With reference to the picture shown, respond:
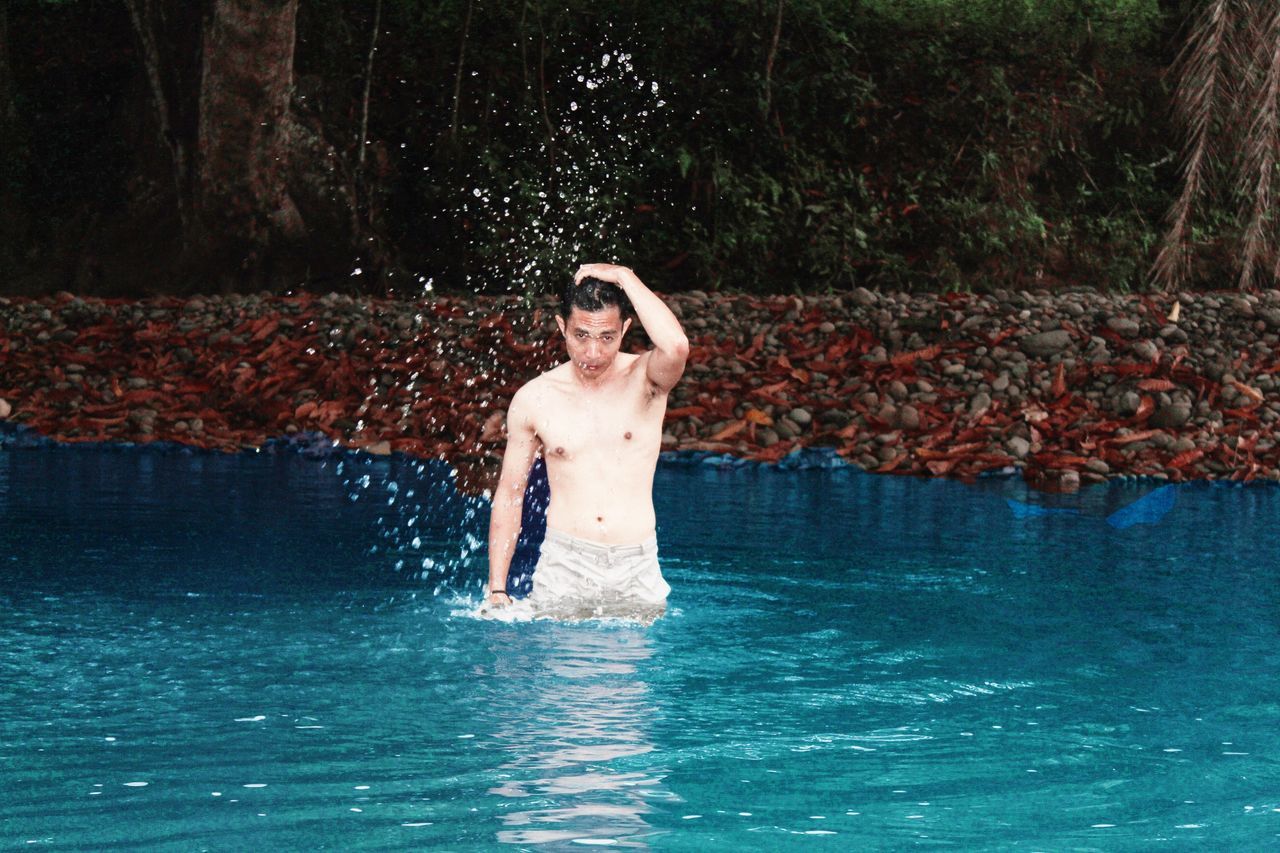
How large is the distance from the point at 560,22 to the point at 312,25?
258 centimetres

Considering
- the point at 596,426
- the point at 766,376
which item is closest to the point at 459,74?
the point at 766,376

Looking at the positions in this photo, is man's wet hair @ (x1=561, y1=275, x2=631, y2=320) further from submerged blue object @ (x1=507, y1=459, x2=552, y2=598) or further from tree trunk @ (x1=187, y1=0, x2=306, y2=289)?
tree trunk @ (x1=187, y1=0, x2=306, y2=289)

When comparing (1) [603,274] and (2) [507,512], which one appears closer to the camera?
(1) [603,274]

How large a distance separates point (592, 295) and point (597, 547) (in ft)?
3.51

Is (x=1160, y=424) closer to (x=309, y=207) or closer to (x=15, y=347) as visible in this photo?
(x=309, y=207)

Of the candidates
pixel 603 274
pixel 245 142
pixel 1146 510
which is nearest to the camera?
pixel 603 274

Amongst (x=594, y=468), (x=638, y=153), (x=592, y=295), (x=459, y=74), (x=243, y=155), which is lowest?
(x=594, y=468)

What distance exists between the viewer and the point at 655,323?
607 centimetres

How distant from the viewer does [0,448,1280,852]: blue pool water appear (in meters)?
4.29

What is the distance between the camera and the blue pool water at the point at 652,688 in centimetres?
429

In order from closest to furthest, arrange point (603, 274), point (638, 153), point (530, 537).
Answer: point (603, 274) → point (530, 537) → point (638, 153)

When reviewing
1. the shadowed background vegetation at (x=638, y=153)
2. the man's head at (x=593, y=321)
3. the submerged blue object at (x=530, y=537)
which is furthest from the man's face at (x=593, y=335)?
the shadowed background vegetation at (x=638, y=153)

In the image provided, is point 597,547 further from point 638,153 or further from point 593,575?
point 638,153

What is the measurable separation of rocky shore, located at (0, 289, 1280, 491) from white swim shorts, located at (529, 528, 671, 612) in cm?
550
